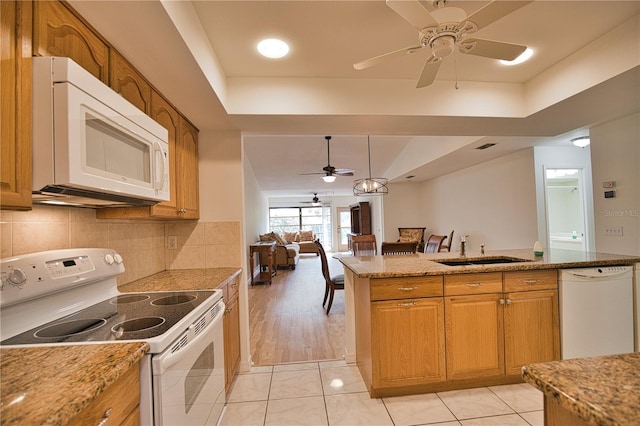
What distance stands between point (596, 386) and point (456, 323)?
153 centimetres

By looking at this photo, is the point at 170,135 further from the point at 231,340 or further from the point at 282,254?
the point at 282,254

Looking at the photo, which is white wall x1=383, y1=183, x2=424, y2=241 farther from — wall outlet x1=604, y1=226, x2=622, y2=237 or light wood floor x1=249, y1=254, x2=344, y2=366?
wall outlet x1=604, y1=226, x2=622, y2=237

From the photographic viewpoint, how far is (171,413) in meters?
1.05

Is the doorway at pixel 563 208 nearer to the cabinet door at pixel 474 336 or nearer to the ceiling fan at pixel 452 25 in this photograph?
the cabinet door at pixel 474 336

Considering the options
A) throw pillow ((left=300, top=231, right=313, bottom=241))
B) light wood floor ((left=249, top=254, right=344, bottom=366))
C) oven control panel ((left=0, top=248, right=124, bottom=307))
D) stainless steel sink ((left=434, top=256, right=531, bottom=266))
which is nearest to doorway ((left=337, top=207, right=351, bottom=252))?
throw pillow ((left=300, top=231, right=313, bottom=241))

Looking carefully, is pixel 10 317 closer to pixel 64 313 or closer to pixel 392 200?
pixel 64 313

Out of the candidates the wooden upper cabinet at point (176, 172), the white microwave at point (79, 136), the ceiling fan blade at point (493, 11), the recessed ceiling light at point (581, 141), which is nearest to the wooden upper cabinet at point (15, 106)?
the white microwave at point (79, 136)

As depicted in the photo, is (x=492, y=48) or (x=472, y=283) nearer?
(x=492, y=48)

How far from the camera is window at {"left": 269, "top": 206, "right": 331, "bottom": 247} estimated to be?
11.8 meters

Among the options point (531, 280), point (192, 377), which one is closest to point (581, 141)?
point (531, 280)

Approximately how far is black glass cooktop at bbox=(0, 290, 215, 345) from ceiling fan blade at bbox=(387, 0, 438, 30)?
1629 mm

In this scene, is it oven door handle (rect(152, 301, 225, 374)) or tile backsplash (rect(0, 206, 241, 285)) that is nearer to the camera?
oven door handle (rect(152, 301, 225, 374))

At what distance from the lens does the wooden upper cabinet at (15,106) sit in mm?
814

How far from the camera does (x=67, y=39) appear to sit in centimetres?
Result: 107
